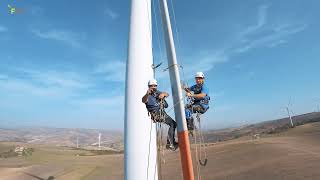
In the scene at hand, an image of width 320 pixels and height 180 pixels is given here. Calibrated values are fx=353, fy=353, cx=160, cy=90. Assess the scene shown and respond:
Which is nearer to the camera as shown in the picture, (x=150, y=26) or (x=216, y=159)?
(x=150, y=26)

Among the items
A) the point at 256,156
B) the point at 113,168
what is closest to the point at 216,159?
the point at 256,156

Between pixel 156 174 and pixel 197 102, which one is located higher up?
pixel 197 102

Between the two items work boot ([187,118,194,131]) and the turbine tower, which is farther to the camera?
the turbine tower

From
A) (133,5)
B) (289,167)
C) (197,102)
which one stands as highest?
(133,5)

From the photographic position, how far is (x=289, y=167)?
33688 mm

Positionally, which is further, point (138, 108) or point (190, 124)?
point (138, 108)

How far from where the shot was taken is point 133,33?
14.8 m

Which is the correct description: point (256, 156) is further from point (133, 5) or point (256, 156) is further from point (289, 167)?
point (133, 5)

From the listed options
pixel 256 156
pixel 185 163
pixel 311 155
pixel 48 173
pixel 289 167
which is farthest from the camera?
pixel 48 173

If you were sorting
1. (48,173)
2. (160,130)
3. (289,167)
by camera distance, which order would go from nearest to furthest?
(160,130) < (289,167) < (48,173)

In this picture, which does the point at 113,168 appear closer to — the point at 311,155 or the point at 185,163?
the point at 311,155

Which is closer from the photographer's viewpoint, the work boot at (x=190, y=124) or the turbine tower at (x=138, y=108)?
the work boot at (x=190, y=124)

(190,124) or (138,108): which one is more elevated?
(138,108)

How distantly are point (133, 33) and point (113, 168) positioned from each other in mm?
42141
